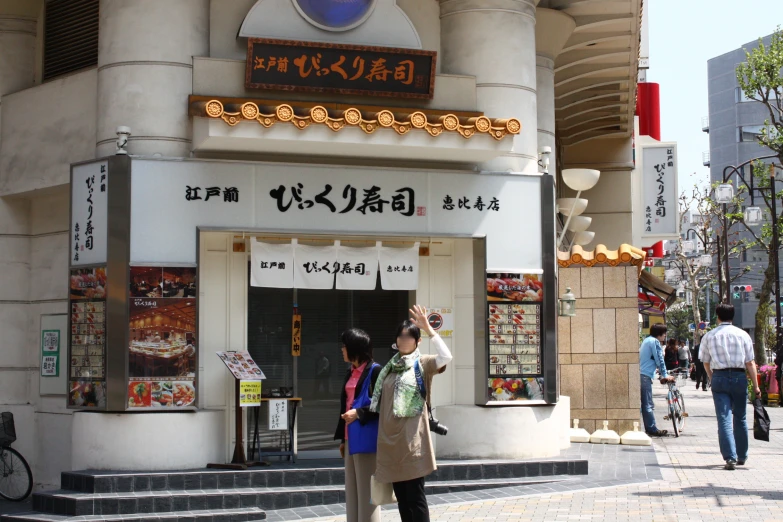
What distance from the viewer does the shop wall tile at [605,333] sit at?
1659 cm

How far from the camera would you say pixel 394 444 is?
8141 mm

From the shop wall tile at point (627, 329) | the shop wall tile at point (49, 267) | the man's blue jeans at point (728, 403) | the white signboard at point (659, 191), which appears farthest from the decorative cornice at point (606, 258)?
the white signboard at point (659, 191)

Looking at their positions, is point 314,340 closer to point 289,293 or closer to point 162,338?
point 289,293

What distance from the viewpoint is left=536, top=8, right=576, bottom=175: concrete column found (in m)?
16.2

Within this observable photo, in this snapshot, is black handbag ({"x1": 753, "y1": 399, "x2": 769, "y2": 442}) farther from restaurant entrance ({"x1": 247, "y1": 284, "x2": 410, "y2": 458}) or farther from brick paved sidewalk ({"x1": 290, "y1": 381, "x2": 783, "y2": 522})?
restaurant entrance ({"x1": 247, "y1": 284, "x2": 410, "y2": 458})

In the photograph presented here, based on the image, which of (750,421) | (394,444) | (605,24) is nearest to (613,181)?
(750,421)

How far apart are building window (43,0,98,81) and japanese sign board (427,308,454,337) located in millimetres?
5397

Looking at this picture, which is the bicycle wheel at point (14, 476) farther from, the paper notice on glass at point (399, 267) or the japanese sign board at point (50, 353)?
the paper notice on glass at point (399, 267)

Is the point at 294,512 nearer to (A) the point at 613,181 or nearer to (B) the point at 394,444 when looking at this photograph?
(B) the point at 394,444

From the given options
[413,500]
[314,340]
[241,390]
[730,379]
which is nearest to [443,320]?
[314,340]

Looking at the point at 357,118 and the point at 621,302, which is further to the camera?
the point at 621,302

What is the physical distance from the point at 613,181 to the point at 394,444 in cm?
1841

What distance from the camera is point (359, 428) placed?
27.8ft

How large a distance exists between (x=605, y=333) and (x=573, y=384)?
3.05ft
